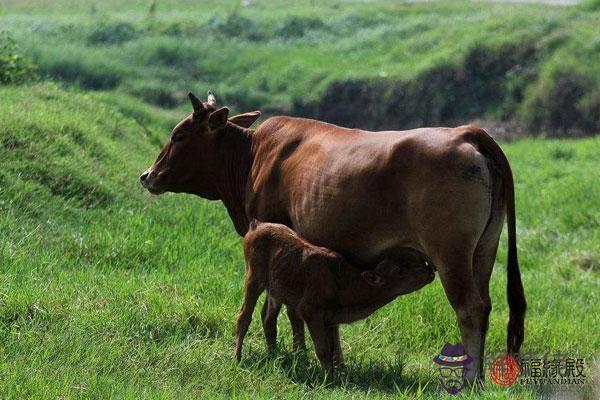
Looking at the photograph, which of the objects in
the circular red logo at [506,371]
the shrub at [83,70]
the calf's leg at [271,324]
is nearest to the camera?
the circular red logo at [506,371]

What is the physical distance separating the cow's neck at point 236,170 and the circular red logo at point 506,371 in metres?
2.07

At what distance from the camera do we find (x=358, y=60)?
1022 inches

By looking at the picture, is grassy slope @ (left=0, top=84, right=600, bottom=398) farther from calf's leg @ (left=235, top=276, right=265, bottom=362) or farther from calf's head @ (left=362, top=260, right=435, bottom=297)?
calf's head @ (left=362, top=260, right=435, bottom=297)

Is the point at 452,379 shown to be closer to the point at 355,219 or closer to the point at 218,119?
→ the point at 355,219

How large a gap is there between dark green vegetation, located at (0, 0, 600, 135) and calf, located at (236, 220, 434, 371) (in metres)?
13.9

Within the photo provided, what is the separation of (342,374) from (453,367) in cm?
69

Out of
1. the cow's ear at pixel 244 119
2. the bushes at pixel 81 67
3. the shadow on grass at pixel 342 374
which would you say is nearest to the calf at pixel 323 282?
the shadow on grass at pixel 342 374

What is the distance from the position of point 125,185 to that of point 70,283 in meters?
3.05

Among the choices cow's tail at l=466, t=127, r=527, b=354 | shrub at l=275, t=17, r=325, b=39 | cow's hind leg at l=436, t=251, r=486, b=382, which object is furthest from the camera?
shrub at l=275, t=17, r=325, b=39

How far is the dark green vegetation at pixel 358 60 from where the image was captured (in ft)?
73.6

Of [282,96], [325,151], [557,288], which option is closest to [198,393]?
[325,151]

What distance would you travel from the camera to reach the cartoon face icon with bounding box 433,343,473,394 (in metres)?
7.15

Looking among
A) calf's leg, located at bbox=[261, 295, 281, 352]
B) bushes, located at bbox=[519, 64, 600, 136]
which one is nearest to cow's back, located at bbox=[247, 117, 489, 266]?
calf's leg, located at bbox=[261, 295, 281, 352]

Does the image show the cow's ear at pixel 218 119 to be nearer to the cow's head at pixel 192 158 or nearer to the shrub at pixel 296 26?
the cow's head at pixel 192 158
